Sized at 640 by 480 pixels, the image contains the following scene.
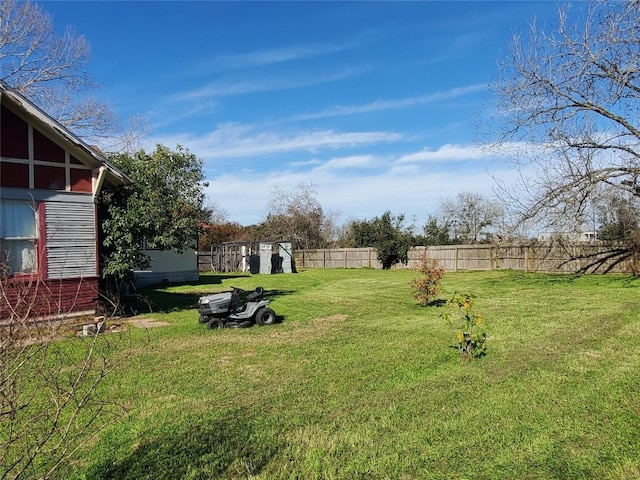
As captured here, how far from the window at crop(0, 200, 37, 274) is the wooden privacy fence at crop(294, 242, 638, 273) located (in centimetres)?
2115

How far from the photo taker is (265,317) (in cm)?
980

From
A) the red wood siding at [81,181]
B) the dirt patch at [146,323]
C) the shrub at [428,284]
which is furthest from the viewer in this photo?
the shrub at [428,284]

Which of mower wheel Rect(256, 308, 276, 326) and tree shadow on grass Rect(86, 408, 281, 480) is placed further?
mower wheel Rect(256, 308, 276, 326)

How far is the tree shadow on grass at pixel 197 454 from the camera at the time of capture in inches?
134

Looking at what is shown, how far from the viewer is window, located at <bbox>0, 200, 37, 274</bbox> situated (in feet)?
30.7

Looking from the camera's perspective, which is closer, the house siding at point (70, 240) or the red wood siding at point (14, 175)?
the red wood siding at point (14, 175)

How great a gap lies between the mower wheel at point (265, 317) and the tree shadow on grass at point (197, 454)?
5307mm

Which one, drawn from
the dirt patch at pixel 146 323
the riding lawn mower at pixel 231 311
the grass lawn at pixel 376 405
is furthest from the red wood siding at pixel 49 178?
the riding lawn mower at pixel 231 311

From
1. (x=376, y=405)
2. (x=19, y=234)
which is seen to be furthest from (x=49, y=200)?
(x=376, y=405)

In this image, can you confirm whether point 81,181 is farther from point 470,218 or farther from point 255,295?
point 470,218

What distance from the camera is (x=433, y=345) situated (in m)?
7.49

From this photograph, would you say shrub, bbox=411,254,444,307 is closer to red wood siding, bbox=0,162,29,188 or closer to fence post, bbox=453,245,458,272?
red wood siding, bbox=0,162,29,188

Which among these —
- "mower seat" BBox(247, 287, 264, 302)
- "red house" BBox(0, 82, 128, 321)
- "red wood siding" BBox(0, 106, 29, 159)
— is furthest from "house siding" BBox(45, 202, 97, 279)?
"mower seat" BBox(247, 287, 264, 302)

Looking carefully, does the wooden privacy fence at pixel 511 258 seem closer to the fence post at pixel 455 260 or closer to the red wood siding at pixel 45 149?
the fence post at pixel 455 260
